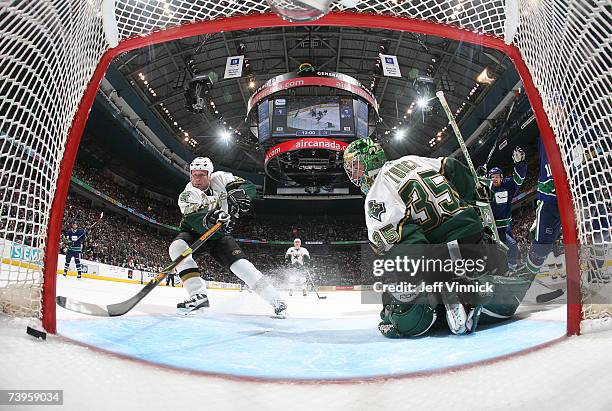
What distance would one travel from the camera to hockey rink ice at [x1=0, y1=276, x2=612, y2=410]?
671mm

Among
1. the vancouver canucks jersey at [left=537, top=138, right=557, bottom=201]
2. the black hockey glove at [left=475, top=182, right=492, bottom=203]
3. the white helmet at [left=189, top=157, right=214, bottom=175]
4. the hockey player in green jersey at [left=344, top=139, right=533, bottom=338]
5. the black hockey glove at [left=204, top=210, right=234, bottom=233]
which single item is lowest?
the hockey player in green jersey at [left=344, top=139, right=533, bottom=338]

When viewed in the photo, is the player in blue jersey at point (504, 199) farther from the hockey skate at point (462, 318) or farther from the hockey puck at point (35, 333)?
the hockey puck at point (35, 333)

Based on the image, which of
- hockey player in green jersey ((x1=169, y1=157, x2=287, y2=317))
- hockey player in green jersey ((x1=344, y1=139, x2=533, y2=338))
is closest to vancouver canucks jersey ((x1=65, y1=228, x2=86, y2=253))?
hockey player in green jersey ((x1=169, y1=157, x2=287, y2=317))

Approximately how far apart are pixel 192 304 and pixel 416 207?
1761 mm

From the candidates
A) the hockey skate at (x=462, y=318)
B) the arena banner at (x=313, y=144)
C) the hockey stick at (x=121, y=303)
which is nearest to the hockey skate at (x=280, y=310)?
the hockey stick at (x=121, y=303)

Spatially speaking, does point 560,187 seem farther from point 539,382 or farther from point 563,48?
point 539,382

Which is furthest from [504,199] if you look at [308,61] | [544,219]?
[308,61]

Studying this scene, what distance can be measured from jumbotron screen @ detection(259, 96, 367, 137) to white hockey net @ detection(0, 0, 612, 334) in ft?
23.0

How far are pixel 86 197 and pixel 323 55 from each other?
10137 millimetres

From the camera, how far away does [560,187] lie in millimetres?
1197

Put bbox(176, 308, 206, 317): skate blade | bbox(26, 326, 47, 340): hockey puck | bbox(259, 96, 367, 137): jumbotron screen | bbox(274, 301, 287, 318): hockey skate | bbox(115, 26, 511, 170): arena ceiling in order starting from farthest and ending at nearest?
bbox(115, 26, 511, 170): arena ceiling < bbox(259, 96, 367, 137): jumbotron screen < bbox(274, 301, 287, 318): hockey skate < bbox(176, 308, 206, 317): skate blade < bbox(26, 326, 47, 340): hockey puck

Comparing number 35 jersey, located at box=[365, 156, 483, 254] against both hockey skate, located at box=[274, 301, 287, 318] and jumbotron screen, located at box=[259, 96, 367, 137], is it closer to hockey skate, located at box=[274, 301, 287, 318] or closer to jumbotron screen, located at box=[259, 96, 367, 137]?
hockey skate, located at box=[274, 301, 287, 318]

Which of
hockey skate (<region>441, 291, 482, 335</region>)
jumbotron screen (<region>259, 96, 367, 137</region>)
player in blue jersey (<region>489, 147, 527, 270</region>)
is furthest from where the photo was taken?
jumbotron screen (<region>259, 96, 367, 137</region>)

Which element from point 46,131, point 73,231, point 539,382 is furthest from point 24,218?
point 73,231
